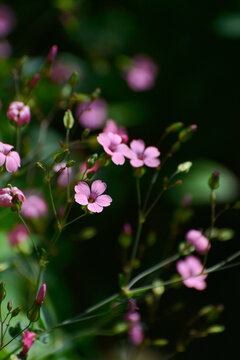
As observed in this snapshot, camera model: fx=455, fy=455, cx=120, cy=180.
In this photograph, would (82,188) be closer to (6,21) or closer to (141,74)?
(141,74)

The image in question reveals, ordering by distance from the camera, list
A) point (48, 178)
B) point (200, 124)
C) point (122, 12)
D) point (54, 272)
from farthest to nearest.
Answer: point (122, 12), point (200, 124), point (54, 272), point (48, 178)

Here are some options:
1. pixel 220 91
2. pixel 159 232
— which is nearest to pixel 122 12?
pixel 220 91

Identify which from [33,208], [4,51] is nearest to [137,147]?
[33,208]

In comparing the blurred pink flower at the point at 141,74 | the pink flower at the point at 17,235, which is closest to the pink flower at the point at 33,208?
the pink flower at the point at 17,235

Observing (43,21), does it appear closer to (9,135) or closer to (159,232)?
(9,135)

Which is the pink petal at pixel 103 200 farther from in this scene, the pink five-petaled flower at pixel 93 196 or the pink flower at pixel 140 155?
the pink flower at pixel 140 155

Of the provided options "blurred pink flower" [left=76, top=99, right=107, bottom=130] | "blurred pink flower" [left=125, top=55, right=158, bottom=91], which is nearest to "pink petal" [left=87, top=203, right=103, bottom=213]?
"blurred pink flower" [left=76, top=99, right=107, bottom=130]
